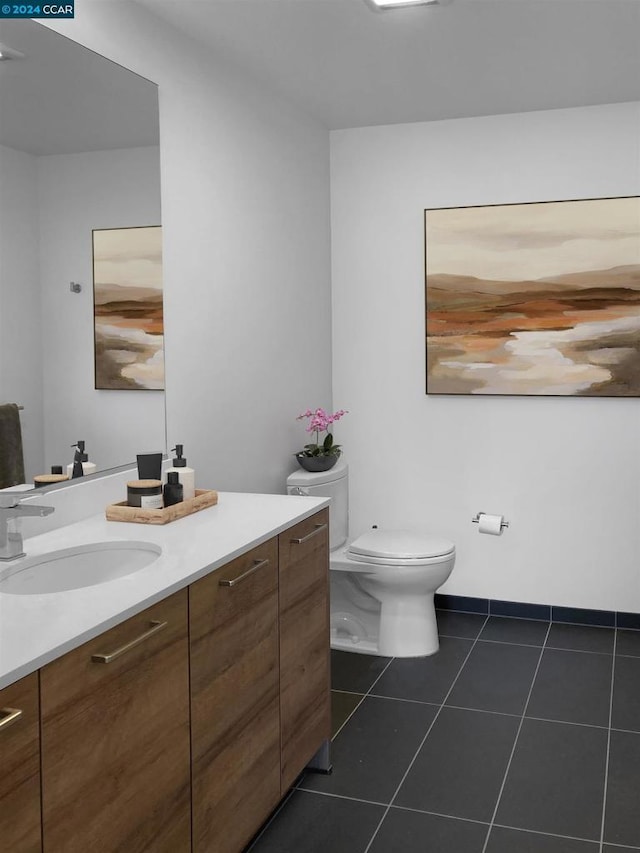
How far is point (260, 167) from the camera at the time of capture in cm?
344

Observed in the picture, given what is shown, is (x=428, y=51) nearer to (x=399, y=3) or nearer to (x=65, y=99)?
(x=399, y=3)

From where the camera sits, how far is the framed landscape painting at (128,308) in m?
2.48

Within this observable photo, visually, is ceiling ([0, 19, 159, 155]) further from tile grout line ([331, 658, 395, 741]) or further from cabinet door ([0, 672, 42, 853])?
tile grout line ([331, 658, 395, 741])

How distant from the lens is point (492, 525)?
390cm

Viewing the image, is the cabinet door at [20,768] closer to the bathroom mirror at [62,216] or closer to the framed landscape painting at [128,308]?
the bathroom mirror at [62,216]

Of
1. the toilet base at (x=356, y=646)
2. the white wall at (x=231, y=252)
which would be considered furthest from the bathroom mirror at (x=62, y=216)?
the toilet base at (x=356, y=646)

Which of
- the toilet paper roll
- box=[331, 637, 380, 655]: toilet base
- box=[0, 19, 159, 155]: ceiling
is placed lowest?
box=[331, 637, 380, 655]: toilet base

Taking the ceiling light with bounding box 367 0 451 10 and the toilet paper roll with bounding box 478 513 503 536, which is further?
the toilet paper roll with bounding box 478 513 503 536

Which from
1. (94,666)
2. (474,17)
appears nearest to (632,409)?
(474,17)

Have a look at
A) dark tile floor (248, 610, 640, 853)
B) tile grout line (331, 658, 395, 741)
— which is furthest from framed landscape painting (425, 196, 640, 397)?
tile grout line (331, 658, 395, 741)

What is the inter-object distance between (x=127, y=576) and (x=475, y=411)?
2612mm

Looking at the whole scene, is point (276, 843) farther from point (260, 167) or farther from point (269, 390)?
point (260, 167)

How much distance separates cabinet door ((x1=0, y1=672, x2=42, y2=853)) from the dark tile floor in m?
1.09

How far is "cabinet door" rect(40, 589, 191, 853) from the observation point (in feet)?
4.59
